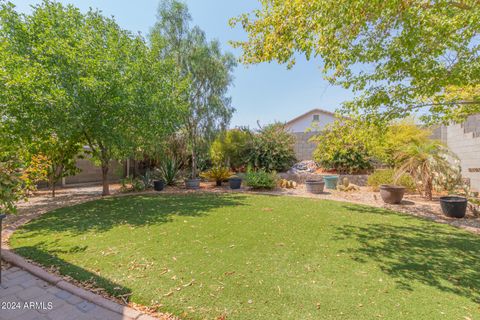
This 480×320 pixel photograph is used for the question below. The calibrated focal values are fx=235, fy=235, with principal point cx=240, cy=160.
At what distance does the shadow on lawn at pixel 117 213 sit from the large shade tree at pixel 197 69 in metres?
4.58

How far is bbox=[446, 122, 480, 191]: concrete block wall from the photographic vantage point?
7.72 m

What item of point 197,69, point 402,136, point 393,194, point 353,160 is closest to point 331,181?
point 353,160

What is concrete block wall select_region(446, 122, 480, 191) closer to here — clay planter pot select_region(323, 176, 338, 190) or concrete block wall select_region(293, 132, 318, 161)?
clay planter pot select_region(323, 176, 338, 190)

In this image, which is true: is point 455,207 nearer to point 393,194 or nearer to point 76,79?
point 393,194

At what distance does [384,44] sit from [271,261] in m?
4.13

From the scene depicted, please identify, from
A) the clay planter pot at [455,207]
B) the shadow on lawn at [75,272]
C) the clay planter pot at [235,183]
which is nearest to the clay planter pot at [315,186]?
the clay planter pot at [235,183]

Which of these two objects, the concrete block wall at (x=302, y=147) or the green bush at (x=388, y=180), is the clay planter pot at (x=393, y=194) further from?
the concrete block wall at (x=302, y=147)

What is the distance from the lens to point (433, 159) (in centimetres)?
678

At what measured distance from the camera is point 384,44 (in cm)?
414

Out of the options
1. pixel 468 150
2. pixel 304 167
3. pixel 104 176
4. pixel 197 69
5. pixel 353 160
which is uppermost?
pixel 197 69

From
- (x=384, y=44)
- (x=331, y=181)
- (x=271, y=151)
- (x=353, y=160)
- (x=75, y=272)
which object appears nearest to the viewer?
(x=75, y=272)

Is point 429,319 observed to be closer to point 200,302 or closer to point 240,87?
point 200,302

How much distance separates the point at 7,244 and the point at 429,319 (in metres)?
5.74

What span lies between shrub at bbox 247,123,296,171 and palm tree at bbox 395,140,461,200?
18.3 feet
